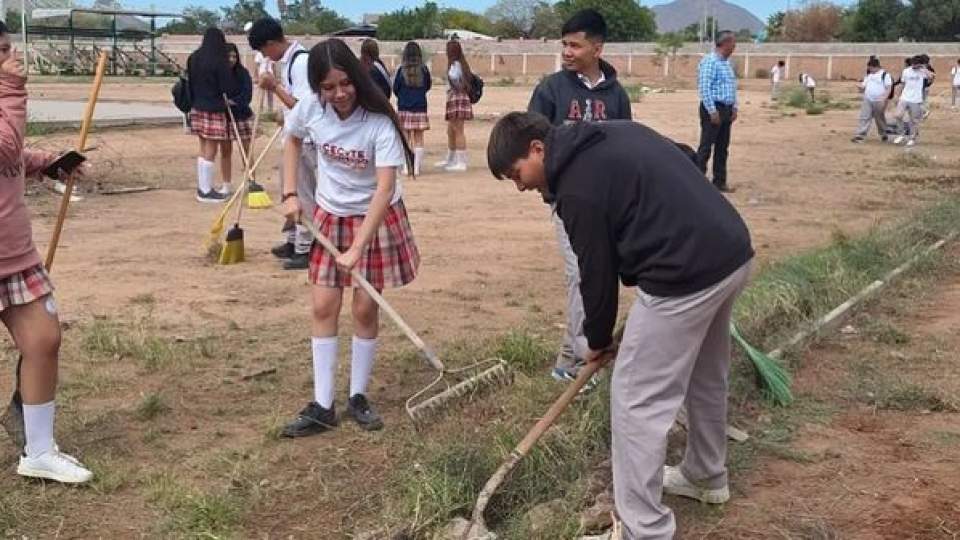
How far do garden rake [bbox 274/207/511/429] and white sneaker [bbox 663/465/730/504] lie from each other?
1075mm

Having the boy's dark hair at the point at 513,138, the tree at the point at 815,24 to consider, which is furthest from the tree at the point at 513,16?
the boy's dark hair at the point at 513,138

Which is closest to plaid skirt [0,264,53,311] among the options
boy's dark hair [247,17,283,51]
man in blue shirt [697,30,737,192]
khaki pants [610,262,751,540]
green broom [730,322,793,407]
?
khaki pants [610,262,751,540]

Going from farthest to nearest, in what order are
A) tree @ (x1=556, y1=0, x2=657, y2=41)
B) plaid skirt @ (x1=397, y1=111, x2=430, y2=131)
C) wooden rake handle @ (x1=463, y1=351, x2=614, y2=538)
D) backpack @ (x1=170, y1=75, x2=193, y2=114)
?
1. tree @ (x1=556, y1=0, x2=657, y2=41)
2. plaid skirt @ (x1=397, y1=111, x2=430, y2=131)
3. backpack @ (x1=170, y1=75, x2=193, y2=114)
4. wooden rake handle @ (x1=463, y1=351, x2=614, y2=538)

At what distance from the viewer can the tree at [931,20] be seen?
70.8 meters

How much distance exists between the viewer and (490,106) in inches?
1112

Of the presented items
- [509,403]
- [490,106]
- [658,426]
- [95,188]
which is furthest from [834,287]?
[490,106]

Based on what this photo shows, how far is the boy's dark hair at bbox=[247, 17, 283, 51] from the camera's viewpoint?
23.9 feet

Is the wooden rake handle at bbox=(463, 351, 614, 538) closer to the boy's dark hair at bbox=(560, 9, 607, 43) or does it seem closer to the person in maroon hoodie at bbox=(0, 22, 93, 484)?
the person in maroon hoodie at bbox=(0, 22, 93, 484)

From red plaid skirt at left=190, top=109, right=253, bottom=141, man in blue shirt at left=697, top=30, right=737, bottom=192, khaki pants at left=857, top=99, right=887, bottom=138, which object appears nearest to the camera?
red plaid skirt at left=190, top=109, right=253, bottom=141

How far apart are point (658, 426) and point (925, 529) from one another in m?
1.20

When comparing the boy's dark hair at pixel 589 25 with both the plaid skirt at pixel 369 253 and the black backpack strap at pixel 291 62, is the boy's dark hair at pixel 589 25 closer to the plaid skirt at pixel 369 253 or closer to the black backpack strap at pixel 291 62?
the plaid skirt at pixel 369 253

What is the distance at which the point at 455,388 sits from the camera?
4551mm

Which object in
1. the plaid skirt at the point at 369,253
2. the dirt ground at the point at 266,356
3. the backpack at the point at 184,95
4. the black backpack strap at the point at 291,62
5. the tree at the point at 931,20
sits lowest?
the dirt ground at the point at 266,356

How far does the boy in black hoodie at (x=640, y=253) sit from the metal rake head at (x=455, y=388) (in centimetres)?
129
